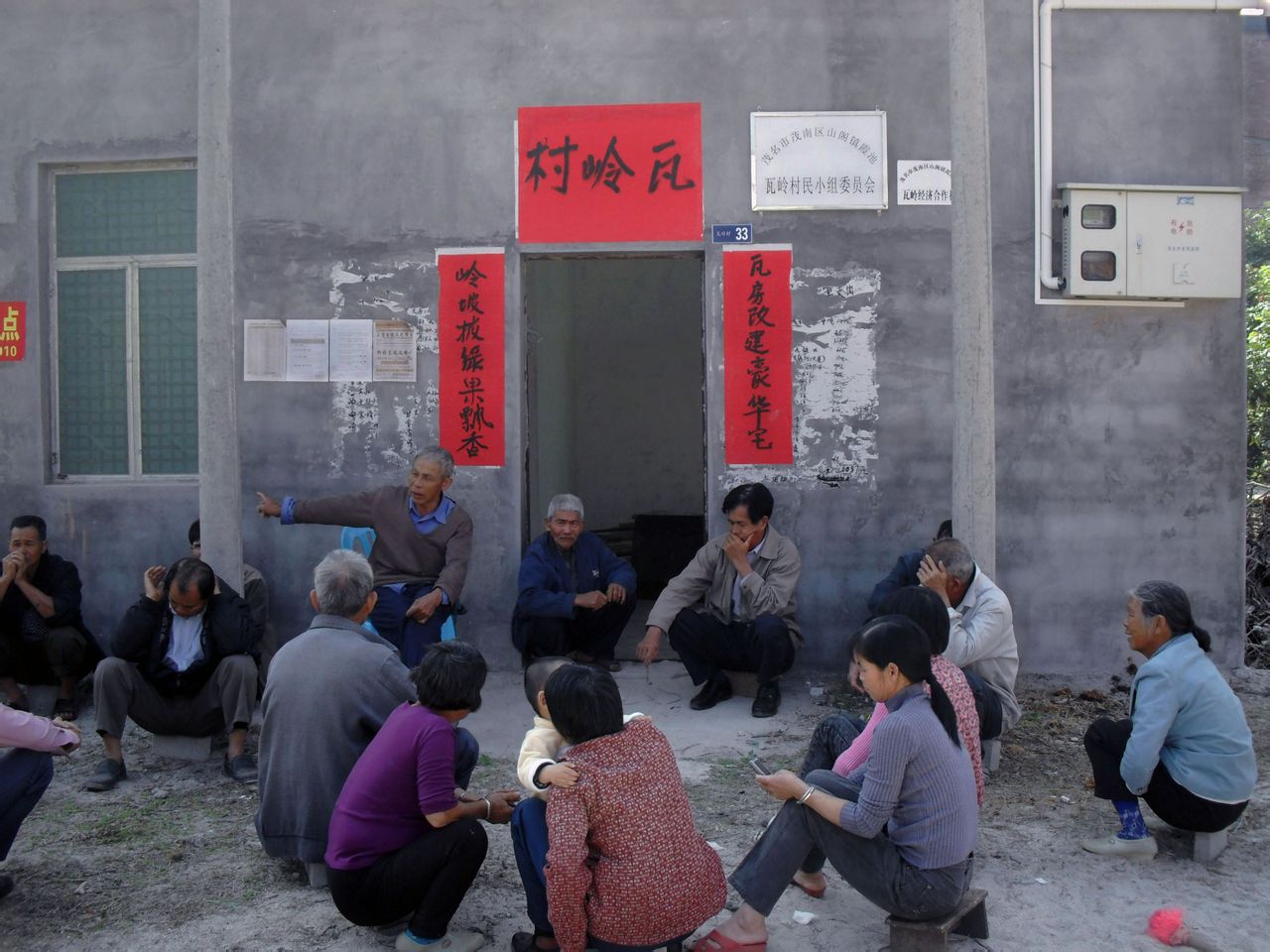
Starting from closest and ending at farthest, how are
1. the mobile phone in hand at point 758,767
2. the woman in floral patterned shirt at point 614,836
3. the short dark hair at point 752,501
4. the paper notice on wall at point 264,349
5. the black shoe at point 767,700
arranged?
1. the woman in floral patterned shirt at point 614,836
2. the mobile phone in hand at point 758,767
3. the black shoe at point 767,700
4. the short dark hair at point 752,501
5. the paper notice on wall at point 264,349

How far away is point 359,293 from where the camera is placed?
6.34 m

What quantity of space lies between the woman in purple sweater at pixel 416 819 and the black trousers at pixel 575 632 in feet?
8.91

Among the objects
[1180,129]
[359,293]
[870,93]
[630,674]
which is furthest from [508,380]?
[1180,129]

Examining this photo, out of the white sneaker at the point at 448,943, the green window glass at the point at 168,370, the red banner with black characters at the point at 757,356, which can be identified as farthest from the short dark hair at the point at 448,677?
the green window glass at the point at 168,370

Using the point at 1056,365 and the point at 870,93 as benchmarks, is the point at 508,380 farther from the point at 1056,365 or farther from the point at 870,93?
the point at 1056,365

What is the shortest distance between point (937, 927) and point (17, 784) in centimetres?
284

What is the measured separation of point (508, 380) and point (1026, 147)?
3.08 meters

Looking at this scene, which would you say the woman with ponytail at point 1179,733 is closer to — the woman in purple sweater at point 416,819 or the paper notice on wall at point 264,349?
the woman in purple sweater at point 416,819

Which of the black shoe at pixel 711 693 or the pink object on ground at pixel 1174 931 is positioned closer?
the pink object on ground at pixel 1174 931

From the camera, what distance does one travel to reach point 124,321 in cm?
664

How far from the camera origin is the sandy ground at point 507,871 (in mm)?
3463

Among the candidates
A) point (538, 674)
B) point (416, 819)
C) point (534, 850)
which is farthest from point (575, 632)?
point (534, 850)

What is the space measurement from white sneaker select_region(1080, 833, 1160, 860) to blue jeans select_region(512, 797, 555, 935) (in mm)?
2017

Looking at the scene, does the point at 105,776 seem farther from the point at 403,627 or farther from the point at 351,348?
the point at 351,348
